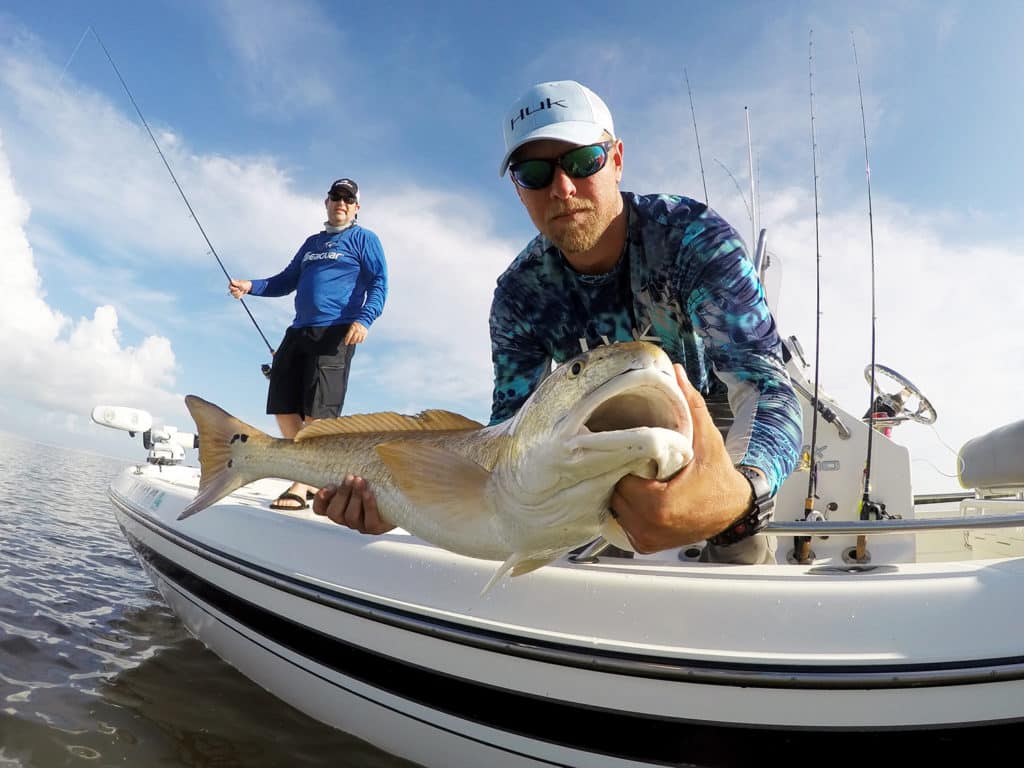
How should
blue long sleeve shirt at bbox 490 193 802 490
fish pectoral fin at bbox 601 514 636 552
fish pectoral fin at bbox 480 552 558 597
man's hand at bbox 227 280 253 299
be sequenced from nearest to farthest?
1. fish pectoral fin at bbox 601 514 636 552
2. fish pectoral fin at bbox 480 552 558 597
3. blue long sleeve shirt at bbox 490 193 802 490
4. man's hand at bbox 227 280 253 299

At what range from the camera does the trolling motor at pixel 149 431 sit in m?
7.00

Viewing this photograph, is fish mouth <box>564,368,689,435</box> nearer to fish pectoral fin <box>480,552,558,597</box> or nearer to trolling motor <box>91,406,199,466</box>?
fish pectoral fin <box>480,552,558,597</box>

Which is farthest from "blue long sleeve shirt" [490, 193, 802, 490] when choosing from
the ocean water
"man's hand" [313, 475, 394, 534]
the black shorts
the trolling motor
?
the trolling motor

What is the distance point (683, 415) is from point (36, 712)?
4.13 m

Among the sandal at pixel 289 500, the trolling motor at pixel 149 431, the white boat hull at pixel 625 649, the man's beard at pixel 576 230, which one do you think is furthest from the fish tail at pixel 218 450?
the trolling motor at pixel 149 431

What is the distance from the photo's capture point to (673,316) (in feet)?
8.30

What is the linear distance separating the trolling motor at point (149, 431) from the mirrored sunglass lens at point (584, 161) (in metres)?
6.95

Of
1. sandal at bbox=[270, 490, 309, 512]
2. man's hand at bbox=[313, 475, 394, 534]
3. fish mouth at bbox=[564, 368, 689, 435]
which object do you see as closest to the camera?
fish mouth at bbox=[564, 368, 689, 435]

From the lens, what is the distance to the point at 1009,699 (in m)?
1.60

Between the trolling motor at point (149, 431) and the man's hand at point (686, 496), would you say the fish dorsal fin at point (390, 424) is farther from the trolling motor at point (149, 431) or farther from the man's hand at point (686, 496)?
the trolling motor at point (149, 431)

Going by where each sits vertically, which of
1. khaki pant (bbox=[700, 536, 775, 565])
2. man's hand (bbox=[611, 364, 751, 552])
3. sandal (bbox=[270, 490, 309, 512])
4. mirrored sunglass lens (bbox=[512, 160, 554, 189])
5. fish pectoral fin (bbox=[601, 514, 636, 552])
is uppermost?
mirrored sunglass lens (bbox=[512, 160, 554, 189])

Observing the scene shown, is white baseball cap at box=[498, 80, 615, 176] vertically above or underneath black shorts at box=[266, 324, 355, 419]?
above

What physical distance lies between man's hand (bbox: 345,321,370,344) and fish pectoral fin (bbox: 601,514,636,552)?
387 centimetres

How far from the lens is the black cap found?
5.10 m
